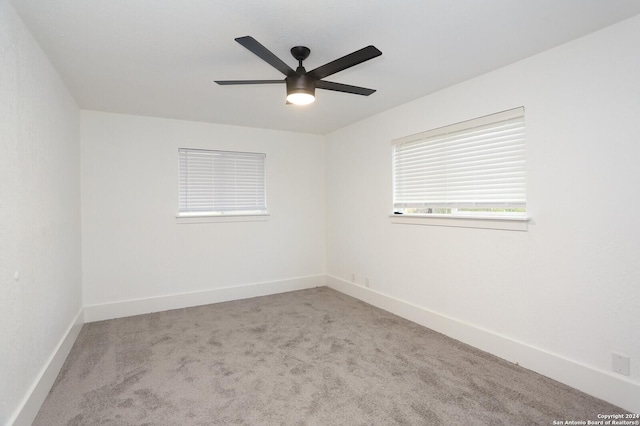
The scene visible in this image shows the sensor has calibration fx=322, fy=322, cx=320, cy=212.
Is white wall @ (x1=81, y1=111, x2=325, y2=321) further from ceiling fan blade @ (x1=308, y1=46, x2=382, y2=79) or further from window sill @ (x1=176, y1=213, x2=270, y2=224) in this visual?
ceiling fan blade @ (x1=308, y1=46, x2=382, y2=79)

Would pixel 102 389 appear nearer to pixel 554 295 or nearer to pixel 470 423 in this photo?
pixel 470 423

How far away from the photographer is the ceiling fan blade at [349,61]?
5.89 feet

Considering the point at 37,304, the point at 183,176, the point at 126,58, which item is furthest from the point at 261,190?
the point at 37,304

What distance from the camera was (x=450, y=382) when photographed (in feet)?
7.78

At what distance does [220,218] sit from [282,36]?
2885mm

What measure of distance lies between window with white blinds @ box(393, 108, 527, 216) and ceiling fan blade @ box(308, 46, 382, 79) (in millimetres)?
1541

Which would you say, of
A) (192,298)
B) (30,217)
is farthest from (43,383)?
(192,298)

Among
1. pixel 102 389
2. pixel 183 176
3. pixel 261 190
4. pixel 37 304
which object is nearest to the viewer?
pixel 37 304

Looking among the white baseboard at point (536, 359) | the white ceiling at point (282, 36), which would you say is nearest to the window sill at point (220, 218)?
the white ceiling at point (282, 36)

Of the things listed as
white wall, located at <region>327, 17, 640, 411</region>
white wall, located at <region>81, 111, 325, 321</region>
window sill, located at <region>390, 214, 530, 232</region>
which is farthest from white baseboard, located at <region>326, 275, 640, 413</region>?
white wall, located at <region>81, 111, 325, 321</region>

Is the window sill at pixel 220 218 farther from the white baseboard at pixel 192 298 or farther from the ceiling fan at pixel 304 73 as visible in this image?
the ceiling fan at pixel 304 73

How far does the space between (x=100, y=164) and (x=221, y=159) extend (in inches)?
56.1

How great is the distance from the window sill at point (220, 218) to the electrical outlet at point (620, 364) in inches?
156

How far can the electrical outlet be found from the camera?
2057mm
